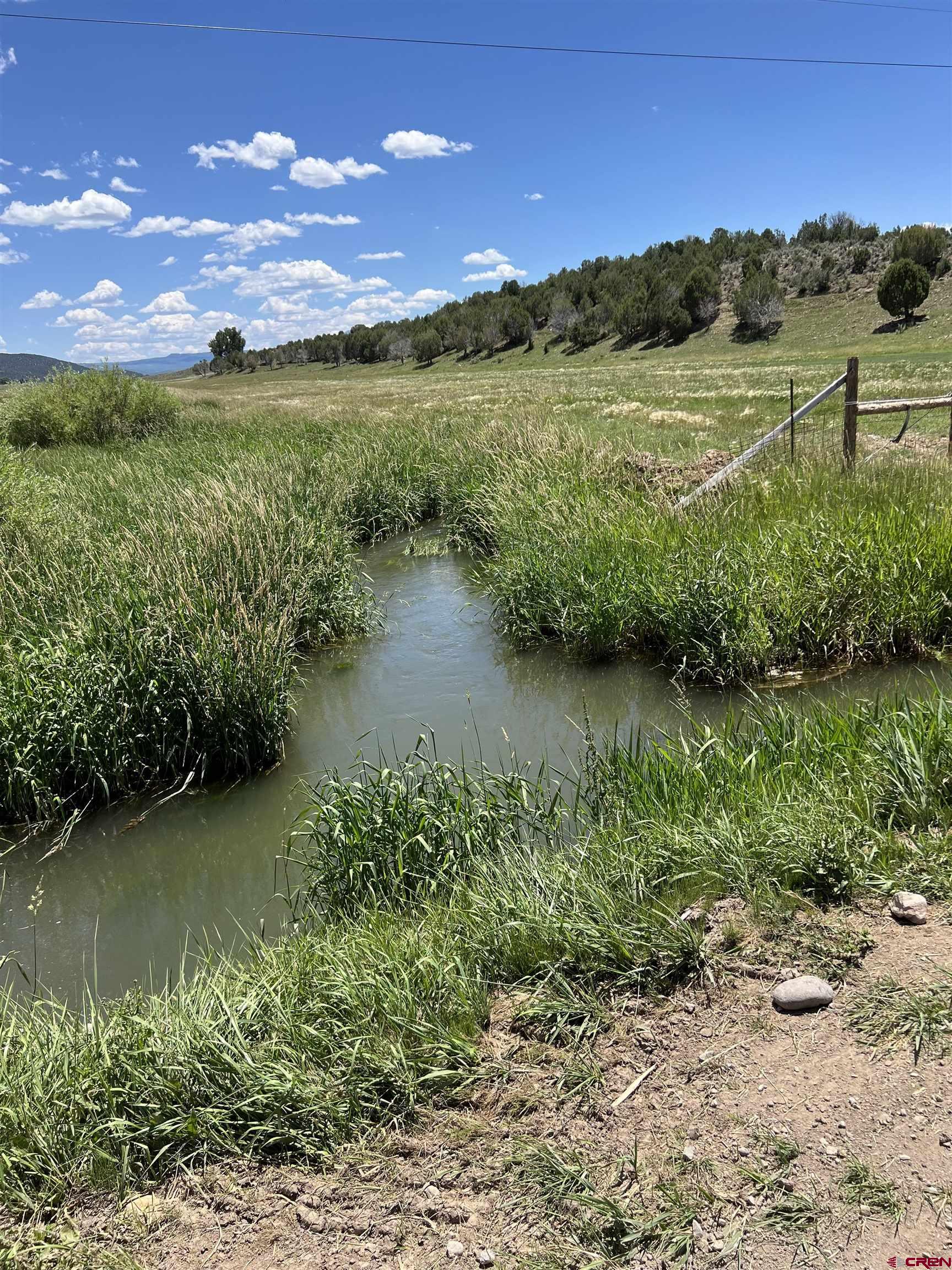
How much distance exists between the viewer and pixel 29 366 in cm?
10200

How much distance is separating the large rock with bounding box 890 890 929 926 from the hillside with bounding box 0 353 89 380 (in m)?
29.9

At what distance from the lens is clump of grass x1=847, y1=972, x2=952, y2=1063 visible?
2.61m

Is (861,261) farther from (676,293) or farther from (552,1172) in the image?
(552,1172)

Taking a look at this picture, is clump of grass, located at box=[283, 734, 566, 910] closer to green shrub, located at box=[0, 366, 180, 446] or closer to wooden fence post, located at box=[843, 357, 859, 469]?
wooden fence post, located at box=[843, 357, 859, 469]

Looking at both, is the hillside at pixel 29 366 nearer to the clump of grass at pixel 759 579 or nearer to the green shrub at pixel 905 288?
the clump of grass at pixel 759 579

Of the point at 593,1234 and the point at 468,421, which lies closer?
the point at 593,1234

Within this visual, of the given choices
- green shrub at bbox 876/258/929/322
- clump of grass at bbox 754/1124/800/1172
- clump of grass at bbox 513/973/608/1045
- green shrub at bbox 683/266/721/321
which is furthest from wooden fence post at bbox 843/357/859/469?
green shrub at bbox 683/266/721/321

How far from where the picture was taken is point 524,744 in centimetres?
680

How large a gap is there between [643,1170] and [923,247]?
7493cm

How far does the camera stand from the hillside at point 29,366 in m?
27.9

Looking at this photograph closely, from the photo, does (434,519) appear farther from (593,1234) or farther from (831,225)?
(831,225)

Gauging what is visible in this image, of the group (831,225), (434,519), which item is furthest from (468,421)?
(831,225)

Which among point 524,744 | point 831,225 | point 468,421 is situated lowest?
point 524,744

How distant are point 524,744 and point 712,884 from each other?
10.7ft
